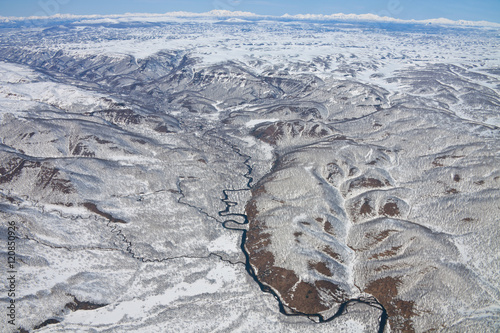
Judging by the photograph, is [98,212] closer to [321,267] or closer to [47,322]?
[47,322]

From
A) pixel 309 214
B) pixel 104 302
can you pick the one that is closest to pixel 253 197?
pixel 309 214

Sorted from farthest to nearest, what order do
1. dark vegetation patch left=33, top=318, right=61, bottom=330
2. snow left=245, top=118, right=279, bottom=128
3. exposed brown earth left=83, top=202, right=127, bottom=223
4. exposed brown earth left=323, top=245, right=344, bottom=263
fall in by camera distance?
1. snow left=245, top=118, right=279, bottom=128
2. exposed brown earth left=83, top=202, right=127, bottom=223
3. exposed brown earth left=323, top=245, right=344, bottom=263
4. dark vegetation patch left=33, top=318, right=61, bottom=330

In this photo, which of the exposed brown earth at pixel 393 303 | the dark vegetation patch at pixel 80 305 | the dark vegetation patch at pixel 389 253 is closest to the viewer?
the exposed brown earth at pixel 393 303

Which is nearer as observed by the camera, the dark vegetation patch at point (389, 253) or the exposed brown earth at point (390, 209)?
the dark vegetation patch at point (389, 253)

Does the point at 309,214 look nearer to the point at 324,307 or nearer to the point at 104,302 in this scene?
the point at 324,307

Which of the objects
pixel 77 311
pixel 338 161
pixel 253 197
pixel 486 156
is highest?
pixel 486 156

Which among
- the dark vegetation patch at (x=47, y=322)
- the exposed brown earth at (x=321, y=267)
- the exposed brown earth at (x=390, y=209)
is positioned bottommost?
the dark vegetation patch at (x=47, y=322)

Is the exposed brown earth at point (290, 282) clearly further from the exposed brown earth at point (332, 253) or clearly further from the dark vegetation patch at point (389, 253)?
the dark vegetation patch at point (389, 253)

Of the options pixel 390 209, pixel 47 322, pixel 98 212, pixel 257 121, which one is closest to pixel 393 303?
pixel 390 209

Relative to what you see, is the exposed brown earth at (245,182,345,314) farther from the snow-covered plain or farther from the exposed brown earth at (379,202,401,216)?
the exposed brown earth at (379,202,401,216)

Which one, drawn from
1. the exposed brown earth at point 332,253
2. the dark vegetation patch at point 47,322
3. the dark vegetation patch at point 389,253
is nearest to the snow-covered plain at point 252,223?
the dark vegetation patch at point 47,322

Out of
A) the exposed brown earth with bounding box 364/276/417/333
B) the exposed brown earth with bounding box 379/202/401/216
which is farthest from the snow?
the exposed brown earth with bounding box 364/276/417/333
